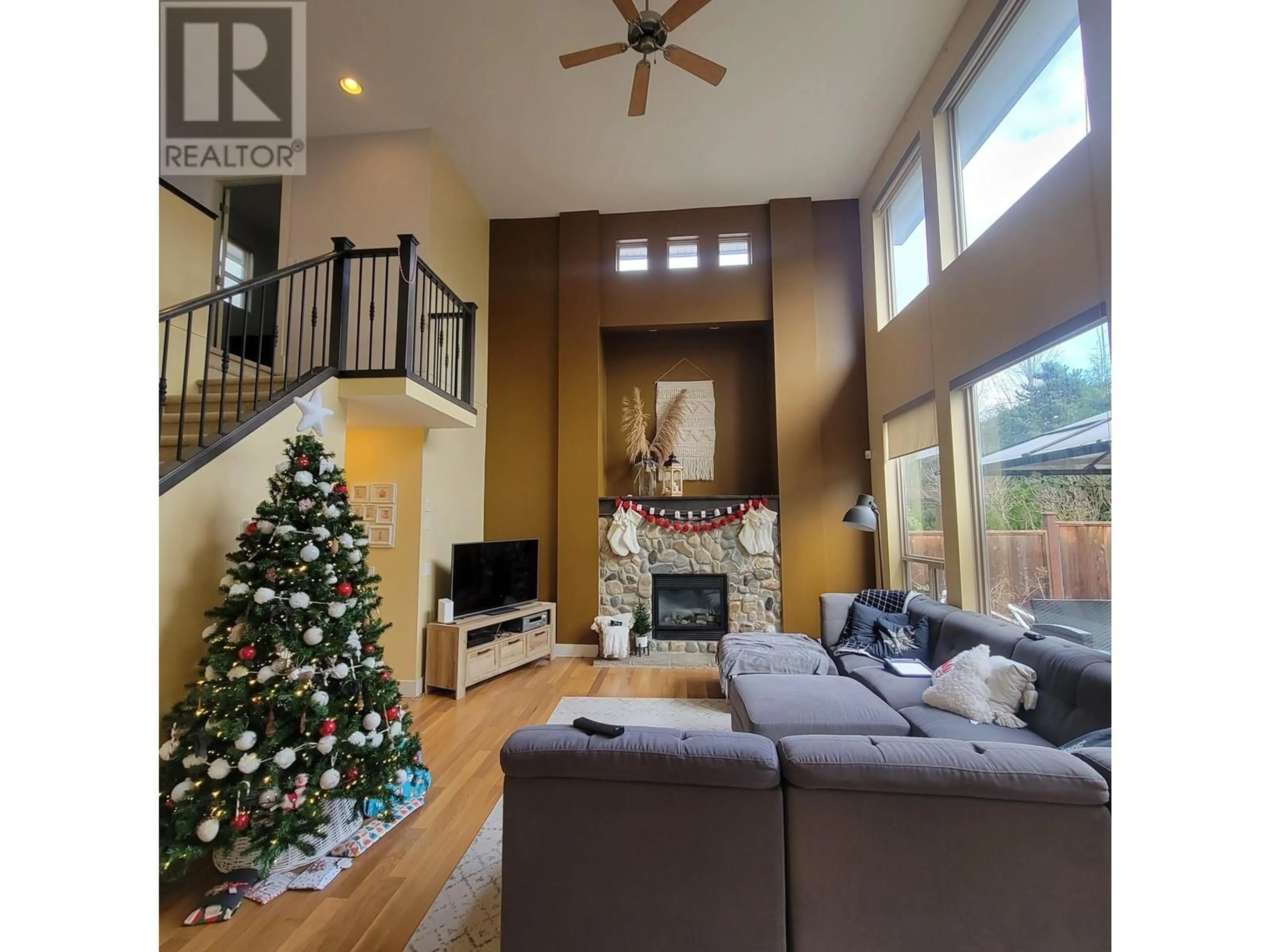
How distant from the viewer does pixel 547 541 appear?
5.55 m

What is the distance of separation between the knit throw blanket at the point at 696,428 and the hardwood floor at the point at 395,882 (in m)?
3.19

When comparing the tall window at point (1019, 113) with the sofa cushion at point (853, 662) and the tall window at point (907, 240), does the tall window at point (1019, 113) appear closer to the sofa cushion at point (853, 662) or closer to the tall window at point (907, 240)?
the tall window at point (907, 240)

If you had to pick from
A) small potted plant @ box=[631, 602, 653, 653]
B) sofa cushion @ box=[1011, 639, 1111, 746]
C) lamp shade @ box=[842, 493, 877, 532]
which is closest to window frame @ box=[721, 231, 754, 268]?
lamp shade @ box=[842, 493, 877, 532]

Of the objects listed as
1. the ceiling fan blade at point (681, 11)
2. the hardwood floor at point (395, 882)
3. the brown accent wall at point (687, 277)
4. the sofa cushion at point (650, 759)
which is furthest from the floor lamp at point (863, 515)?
the ceiling fan blade at point (681, 11)

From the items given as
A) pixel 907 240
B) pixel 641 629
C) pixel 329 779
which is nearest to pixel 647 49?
pixel 907 240

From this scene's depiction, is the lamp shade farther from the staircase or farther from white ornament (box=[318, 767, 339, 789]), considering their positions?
white ornament (box=[318, 767, 339, 789])

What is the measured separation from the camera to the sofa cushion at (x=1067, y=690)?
1.98m

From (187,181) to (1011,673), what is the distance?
709cm

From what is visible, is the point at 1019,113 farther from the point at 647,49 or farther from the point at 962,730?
the point at 962,730

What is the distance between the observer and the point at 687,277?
5664mm

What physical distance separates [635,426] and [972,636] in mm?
3807

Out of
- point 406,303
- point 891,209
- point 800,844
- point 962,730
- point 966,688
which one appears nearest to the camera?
point 800,844
